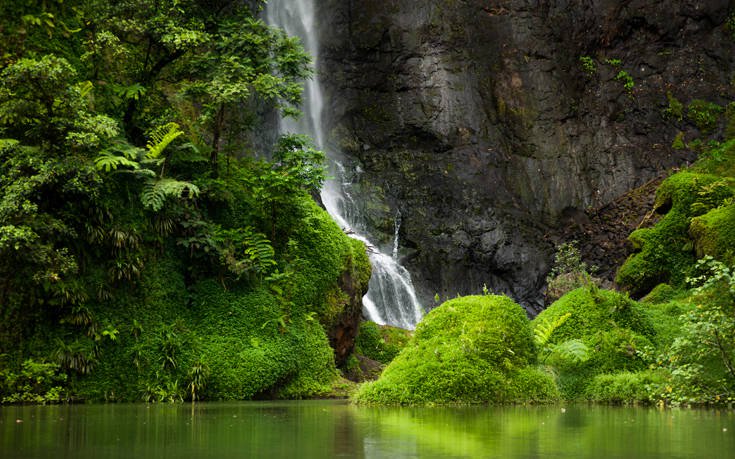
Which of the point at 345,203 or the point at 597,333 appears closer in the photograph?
the point at 597,333

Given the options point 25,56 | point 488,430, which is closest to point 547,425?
point 488,430

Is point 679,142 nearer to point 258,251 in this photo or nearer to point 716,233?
point 716,233

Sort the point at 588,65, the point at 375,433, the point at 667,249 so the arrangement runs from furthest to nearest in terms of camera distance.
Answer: the point at 588,65 → the point at 667,249 → the point at 375,433

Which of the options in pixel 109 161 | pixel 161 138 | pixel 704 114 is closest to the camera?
pixel 109 161

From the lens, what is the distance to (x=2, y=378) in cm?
1216

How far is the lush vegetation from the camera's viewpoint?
499 inches

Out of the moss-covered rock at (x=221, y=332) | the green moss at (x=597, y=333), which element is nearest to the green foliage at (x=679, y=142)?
the green moss at (x=597, y=333)

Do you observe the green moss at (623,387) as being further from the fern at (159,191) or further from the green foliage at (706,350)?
the fern at (159,191)

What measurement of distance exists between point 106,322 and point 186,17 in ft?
23.5

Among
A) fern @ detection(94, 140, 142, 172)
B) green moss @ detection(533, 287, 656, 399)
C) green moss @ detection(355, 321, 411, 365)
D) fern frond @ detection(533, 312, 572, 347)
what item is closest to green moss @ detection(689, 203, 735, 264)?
green moss @ detection(533, 287, 656, 399)

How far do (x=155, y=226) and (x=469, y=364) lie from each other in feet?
23.3

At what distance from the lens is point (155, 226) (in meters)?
14.8

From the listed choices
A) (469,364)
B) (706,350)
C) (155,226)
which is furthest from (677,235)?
(155,226)

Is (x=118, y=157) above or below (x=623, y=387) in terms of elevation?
above
